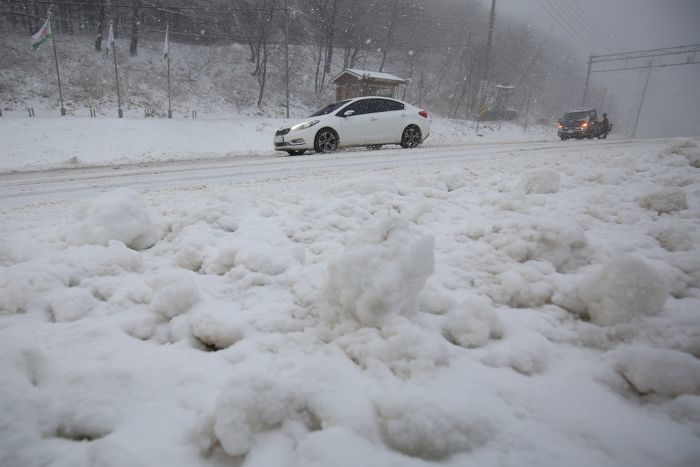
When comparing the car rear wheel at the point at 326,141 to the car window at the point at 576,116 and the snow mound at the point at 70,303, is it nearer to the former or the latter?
the snow mound at the point at 70,303

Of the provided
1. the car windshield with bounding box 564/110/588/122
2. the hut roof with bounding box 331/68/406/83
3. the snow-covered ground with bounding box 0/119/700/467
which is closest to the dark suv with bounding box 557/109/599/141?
the car windshield with bounding box 564/110/588/122

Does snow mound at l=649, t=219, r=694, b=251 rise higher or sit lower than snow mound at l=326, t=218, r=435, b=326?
higher

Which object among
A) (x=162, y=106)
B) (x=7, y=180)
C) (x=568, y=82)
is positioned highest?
(x=568, y=82)

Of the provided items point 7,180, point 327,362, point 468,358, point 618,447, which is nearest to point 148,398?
point 327,362

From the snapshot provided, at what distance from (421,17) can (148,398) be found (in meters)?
56.8

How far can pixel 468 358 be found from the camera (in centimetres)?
149

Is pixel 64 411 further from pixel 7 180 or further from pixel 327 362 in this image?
pixel 7 180

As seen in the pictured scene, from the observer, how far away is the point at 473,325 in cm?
163

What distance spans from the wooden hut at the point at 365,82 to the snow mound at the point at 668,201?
2453cm

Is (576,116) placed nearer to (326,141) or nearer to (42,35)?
(326,141)

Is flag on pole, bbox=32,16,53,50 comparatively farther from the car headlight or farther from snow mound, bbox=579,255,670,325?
snow mound, bbox=579,255,670,325

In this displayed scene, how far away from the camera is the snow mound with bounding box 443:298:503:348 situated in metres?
1.60

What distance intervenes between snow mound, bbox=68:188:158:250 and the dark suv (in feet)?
77.8

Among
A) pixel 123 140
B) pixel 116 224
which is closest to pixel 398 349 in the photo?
pixel 116 224
